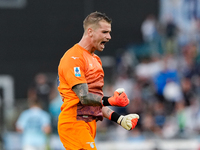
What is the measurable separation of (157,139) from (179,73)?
321cm

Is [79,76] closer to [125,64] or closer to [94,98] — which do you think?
[94,98]

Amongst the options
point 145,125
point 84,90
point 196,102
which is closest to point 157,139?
point 145,125

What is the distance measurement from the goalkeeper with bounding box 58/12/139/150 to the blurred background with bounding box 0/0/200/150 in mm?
6481

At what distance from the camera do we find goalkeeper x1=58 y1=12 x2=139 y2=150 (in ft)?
16.9

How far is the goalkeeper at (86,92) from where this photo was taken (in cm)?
516

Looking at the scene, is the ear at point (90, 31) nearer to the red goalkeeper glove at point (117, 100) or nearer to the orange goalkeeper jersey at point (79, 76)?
the orange goalkeeper jersey at point (79, 76)

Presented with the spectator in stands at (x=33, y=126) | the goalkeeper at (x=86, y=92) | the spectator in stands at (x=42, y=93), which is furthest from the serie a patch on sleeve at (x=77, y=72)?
the spectator in stands at (x=42, y=93)

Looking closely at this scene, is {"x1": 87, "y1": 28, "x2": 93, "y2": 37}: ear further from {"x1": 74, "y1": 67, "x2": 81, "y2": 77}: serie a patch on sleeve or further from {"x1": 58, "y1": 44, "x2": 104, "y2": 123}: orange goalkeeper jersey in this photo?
{"x1": 74, "y1": 67, "x2": 81, "y2": 77}: serie a patch on sleeve

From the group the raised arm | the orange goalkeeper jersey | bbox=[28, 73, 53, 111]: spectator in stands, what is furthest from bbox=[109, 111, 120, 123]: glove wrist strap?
bbox=[28, 73, 53, 111]: spectator in stands

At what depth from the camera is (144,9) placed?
2159cm

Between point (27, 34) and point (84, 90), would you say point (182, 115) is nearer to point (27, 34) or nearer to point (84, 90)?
point (84, 90)

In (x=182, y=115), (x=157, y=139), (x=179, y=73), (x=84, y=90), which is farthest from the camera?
(x=179, y=73)

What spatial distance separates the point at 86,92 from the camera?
5.09 metres

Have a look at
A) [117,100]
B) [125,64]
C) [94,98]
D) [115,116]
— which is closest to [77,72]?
[94,98]
